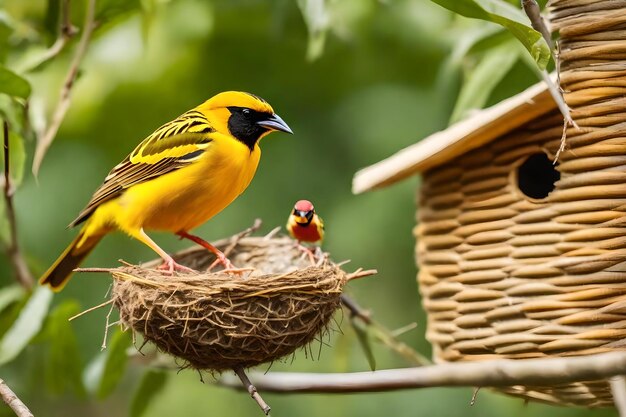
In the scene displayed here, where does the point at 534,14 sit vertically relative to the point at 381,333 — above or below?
above

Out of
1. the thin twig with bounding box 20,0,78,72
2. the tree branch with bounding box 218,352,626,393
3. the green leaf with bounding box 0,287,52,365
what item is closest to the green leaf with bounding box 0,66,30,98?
the thin twig with bounding box 20,0,78,72

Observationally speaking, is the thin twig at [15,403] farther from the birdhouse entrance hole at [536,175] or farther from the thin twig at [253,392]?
the birdhouse entrance hole at [536,175]

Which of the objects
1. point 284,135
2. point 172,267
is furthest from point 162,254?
point 284,135

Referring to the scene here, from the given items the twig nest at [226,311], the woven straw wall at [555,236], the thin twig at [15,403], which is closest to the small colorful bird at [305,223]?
the twig nest at [226,311]

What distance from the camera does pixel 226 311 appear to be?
1471mm

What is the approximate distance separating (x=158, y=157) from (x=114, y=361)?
2.48 feet

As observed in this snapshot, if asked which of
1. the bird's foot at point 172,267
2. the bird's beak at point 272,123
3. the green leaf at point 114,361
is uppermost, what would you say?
the bird's beak at point 272,123

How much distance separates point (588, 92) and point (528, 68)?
0.55 m

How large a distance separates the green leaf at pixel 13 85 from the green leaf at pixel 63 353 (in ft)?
1.96

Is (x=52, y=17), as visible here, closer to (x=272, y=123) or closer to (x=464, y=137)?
(x=272, y=123)

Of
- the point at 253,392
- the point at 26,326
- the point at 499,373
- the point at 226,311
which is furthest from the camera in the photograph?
the point at 26,326

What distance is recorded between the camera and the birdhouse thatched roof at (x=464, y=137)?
170 centimetres

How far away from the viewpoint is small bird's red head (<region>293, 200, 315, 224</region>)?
1.63 metres

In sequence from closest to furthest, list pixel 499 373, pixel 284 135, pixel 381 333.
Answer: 1. pixel 499 373
2. pixel 381 333
3. pixel 284 135
